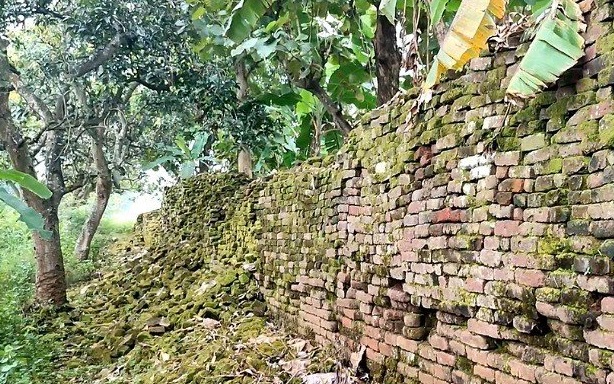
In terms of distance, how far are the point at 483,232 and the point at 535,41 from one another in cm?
96

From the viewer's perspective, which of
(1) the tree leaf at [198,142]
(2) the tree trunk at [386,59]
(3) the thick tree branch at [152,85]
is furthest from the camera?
(1) the tree leaf at [198,142]

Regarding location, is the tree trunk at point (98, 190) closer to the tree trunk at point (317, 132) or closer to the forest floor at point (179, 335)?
the forest floor at point (179, 335)

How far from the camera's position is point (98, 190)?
13.0 meters

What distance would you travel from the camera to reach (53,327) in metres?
8.51

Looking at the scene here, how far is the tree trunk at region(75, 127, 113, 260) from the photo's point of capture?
11945 millimetres

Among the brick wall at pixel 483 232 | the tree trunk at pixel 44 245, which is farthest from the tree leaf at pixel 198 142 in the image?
the brick wall at pixel 483 232

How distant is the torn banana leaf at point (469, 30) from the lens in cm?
252

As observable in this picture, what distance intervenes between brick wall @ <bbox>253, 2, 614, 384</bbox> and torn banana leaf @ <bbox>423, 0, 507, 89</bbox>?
0.25 m

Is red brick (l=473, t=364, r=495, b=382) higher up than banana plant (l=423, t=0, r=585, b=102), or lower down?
lower down

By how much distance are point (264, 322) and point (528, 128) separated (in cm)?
418

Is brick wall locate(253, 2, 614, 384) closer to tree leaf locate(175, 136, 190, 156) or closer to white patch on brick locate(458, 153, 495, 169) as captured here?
white patch on brick locate(458, 153, 495, 169)

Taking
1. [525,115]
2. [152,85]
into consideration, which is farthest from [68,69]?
[525,115]

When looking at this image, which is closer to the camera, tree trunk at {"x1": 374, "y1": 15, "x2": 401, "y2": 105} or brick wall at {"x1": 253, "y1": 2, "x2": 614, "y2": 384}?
brick wall at {"x1": 253, "y1": 2, "x2": 614, "y2": 384}

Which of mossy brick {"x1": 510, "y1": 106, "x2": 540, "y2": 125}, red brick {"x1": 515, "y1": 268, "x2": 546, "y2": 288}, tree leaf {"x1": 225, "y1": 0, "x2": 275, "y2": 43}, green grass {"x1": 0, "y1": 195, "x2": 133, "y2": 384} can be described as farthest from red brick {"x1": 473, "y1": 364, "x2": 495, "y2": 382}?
green grass {"x1": 0, "y1": 195, "x2": 133, "y2": 384}
